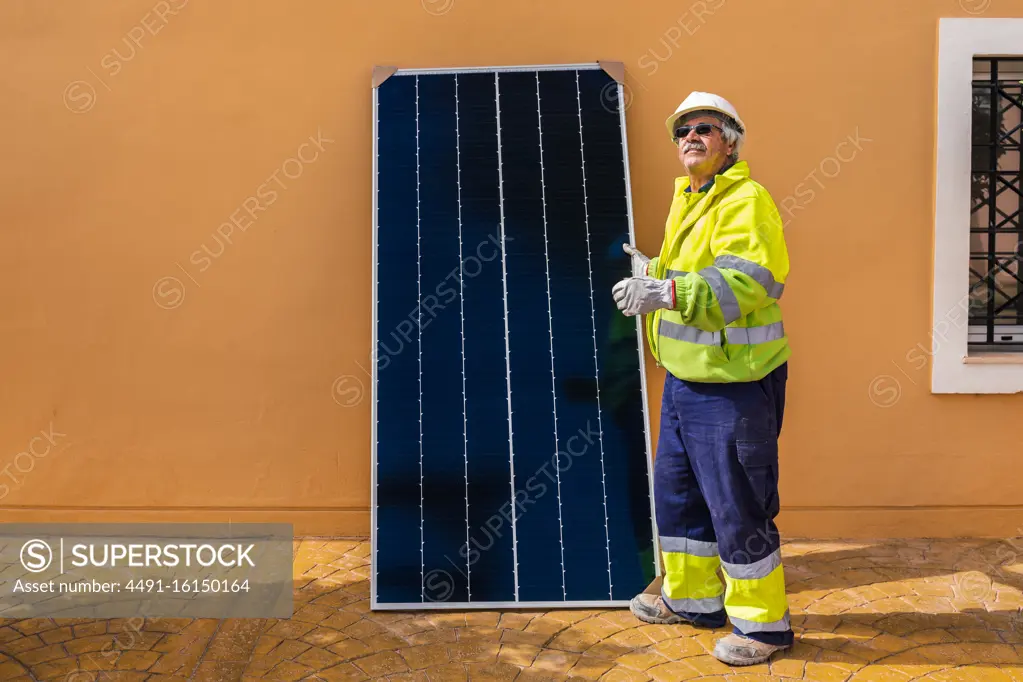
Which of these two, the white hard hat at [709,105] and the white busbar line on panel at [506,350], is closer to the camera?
the white hard hat at [709,105]

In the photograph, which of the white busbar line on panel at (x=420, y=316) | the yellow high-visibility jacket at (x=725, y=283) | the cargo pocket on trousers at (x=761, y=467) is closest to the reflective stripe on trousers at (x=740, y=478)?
the cargo pocket on trousers at (x=761, y=467)

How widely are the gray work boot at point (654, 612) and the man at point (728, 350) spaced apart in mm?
268

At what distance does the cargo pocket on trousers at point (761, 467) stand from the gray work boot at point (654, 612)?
0.72m

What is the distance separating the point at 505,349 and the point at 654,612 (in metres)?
1.51

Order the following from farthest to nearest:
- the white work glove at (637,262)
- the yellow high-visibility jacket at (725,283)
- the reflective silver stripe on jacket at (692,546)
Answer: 1. the white work glove at (637,262)
2. the reflective silver stripe on jacket at (692,546)
3. the yellow high-visibility jacket at (725,283)

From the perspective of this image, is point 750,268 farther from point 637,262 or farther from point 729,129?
point 637,262

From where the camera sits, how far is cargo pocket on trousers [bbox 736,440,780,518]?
381 centimetres

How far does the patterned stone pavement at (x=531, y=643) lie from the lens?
12.3 ft

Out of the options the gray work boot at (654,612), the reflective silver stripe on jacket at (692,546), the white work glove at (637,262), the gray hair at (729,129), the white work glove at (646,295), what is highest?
the gray hair at (729,129)

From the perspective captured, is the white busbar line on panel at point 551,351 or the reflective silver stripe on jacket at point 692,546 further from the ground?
the white busbar line on panel at point 551,351

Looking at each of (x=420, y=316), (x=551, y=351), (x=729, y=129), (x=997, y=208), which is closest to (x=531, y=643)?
(x=551, y=351)

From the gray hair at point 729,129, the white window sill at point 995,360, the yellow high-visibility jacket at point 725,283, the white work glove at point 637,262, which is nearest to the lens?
the yellow high-visibility jacket at point 725,283

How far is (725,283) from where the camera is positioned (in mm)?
3568

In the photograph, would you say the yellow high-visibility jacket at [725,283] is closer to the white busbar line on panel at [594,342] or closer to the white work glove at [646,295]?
the white work glove at [646,295]
